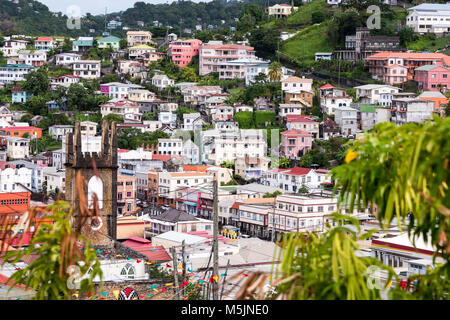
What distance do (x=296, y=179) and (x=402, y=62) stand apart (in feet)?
72.8

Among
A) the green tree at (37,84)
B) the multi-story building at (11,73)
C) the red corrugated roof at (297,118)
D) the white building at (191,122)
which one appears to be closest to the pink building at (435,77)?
the red corrugated roof at (297,118)

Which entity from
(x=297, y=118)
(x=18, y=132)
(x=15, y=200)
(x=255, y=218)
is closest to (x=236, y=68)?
(x=297, y=118)

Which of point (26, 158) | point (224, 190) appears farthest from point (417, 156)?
point (26, 158)

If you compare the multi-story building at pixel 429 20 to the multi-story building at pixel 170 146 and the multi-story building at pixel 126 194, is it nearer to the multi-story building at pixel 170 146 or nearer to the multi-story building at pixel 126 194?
the multi-story building at pixel 170 146

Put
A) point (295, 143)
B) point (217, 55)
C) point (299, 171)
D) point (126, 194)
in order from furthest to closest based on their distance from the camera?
1. point (217, 55)
2. point (295, 143)
3. point (299, 171)
4. point (126, 194)

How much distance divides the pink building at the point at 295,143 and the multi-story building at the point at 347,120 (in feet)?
10.7

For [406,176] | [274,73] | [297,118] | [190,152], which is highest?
[274,73]

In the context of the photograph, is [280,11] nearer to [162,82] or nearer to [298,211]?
[162,82]

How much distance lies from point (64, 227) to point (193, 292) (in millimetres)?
13329

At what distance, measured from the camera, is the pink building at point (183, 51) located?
A: 80.5 metres

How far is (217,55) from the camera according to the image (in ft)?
253

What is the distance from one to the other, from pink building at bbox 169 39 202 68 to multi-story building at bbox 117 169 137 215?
29.9 m
